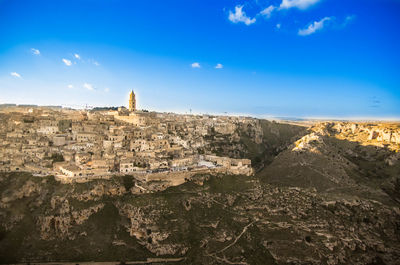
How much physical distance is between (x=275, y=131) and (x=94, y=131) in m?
80.7

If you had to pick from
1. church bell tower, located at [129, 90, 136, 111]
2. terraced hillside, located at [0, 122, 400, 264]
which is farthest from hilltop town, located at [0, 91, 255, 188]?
church bell tower, located at [129, 90, 136, 111]

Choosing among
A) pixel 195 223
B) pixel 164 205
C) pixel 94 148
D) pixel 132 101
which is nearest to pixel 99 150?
pixel 94 148

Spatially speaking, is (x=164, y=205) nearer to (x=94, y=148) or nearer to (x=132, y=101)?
(x=94, y=148)

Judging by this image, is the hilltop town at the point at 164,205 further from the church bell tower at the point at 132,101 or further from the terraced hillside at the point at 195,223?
the church bell tower at the point at 132,101

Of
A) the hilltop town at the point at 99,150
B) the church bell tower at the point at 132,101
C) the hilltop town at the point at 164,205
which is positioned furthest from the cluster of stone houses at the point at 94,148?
Answer: the church bell tower at the point at 132,101

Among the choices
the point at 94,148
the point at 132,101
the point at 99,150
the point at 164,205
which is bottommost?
the point at 164,205

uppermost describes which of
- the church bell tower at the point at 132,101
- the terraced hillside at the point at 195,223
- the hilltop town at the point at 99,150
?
the church bell tower at the point at 132,101

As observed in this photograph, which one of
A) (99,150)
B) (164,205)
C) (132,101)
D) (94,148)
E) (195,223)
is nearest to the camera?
(195,223)

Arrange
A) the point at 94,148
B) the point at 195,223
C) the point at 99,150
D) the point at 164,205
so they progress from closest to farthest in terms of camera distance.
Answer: the point at 195,223, the point at 164,205, the point at 99,150, the point at 94,148

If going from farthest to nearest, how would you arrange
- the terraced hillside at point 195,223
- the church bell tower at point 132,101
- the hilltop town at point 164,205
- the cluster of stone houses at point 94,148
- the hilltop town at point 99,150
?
1. the church bell tower at point 132,101
2. the cluster of stone houses at point 94,148
3. the hilltop town at point 99,150
4. the hilltop town at point 164,205
5. the terraced hillside at point 195,223

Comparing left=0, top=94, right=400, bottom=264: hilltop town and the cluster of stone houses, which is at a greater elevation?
the cluster of stone houses

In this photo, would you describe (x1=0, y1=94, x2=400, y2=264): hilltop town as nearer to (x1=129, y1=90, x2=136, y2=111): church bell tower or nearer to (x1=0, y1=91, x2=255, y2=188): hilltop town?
(x1=0, y1=91, x2=255, y2=188): hilltop town

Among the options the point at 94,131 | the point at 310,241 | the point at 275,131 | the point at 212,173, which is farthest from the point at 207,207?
the point at 275,131

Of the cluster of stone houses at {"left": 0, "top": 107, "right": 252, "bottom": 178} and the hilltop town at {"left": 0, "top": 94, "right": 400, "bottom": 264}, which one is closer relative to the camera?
the hilltop town at {"left": 0, "top": 94, "right": 400, "bottom": 264}
